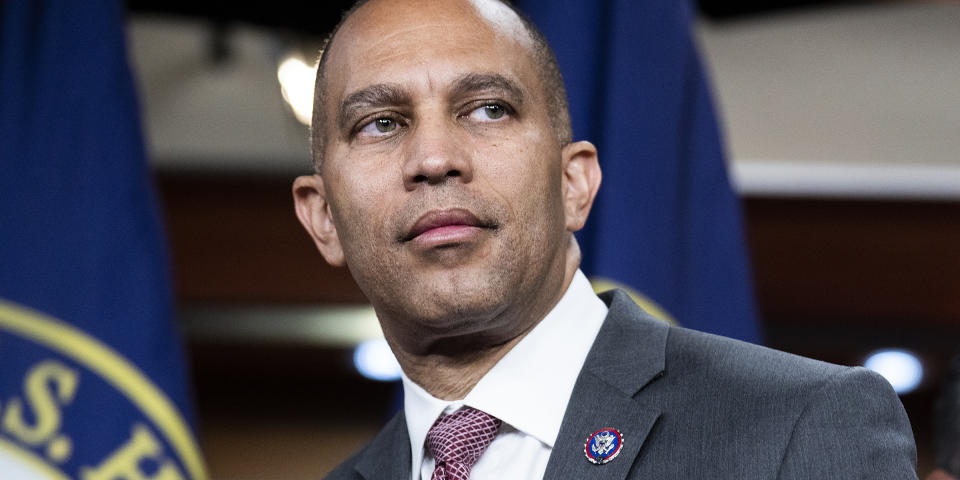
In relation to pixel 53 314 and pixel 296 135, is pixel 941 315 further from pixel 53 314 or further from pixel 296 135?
pixel 53 314

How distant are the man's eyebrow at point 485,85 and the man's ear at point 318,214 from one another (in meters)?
0.30

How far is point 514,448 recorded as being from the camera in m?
1.35

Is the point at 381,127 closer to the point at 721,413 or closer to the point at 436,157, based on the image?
the point at 436,157

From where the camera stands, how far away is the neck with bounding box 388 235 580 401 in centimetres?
144

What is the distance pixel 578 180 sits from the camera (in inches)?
61.1

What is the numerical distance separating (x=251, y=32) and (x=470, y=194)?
141 inches

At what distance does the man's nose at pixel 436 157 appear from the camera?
1.32 metres

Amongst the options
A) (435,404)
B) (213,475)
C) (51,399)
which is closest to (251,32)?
(213,475)

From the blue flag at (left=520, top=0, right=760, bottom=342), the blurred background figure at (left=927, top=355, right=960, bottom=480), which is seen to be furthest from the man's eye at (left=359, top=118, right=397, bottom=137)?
the blue flag at (left=520, top=0, right=760, bottom=342)

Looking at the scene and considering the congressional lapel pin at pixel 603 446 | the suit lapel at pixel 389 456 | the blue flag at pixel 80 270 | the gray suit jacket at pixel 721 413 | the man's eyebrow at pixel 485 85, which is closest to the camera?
the gray suit jacket at pixel 721 413

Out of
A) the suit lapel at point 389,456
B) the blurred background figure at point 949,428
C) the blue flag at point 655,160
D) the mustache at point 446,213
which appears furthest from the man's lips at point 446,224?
the blue flag at point 655,160

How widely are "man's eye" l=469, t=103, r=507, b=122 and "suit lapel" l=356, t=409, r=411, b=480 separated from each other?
0.45m

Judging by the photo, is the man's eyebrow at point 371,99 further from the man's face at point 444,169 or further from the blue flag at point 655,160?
the blue flag at point 655,160

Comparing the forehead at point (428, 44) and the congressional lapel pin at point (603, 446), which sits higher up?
the forehead at point (428, 44)
